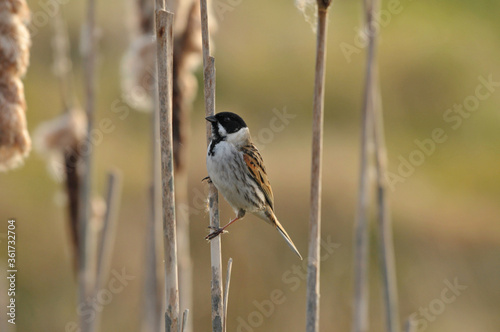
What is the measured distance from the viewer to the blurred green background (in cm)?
616

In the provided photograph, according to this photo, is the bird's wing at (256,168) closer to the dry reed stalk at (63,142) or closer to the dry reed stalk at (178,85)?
the dry reed stalk at (178,85)

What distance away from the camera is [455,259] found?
22.5 ft

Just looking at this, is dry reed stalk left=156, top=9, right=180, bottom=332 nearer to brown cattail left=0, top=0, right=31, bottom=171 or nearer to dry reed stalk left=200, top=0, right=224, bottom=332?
dry reed stalk left=200, top=0, right=224, bottom=332

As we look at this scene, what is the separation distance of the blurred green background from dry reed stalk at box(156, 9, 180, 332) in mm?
3297

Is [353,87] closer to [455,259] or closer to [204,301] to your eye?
[455,259]

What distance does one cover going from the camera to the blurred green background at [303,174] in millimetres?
6164

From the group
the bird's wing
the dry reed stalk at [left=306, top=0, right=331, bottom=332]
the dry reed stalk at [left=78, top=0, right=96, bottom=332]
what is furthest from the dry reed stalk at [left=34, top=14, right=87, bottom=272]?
the dry reed stalk at [left=306, top=0, right=331, bottom=332]

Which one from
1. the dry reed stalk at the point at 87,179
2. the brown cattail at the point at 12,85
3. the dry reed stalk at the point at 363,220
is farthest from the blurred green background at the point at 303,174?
the brown cattail at the point at 12,85

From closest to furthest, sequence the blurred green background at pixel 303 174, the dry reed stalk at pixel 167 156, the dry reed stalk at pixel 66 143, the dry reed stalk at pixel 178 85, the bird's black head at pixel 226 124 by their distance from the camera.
A: the dry reed stalk at pixel 167 156 < the bird's black head at pixel 226 124 < the dry reed stalk at pixel 178 85 < the dry reed stalk at pixel 66 143 < the blurred green background at pixel 303 174

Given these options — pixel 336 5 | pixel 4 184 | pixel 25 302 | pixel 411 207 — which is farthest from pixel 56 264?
pixel 336 5

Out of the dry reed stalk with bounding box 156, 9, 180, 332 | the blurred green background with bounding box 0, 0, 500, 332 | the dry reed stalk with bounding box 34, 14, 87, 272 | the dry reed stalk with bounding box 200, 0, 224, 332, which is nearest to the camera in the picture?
the dry reed stalk with bounding box 156, 9, 180, 332

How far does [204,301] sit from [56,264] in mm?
1610

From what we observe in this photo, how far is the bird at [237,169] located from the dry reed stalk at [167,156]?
33.0 inches

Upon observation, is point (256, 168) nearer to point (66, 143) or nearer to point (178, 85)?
point (178, 85)
